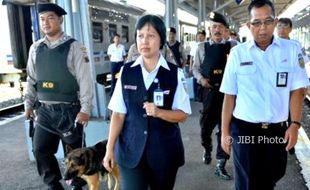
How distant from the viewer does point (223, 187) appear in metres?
3.90

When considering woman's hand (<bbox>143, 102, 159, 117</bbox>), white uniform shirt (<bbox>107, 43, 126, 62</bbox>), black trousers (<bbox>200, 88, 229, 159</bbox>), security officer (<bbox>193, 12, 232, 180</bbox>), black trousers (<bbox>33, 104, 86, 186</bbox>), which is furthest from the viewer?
white uniform shirt (<bbox>107, 43, 126, 62</bbox>)

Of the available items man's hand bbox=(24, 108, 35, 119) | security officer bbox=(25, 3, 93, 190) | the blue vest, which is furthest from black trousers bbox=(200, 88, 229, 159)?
the blue vest

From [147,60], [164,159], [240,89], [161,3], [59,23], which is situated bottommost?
[164,159]

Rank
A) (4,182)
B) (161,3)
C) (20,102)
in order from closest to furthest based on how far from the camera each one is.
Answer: (4,182) → (20,102) → (161,3)

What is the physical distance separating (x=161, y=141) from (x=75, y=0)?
360 centimetres

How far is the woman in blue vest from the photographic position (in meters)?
2.12

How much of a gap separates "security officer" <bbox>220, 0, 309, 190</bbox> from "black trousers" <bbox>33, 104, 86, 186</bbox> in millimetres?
1537

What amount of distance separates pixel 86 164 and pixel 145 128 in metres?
1.46

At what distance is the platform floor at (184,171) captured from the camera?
13.1ft

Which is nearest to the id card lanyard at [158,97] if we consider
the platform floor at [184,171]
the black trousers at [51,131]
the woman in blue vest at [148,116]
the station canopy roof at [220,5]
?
the woman in blue vest at [148,116]

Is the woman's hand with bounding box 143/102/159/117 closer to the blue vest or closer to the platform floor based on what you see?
the blue vest

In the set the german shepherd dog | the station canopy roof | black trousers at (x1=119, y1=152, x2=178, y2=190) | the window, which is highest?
the station canopy roof

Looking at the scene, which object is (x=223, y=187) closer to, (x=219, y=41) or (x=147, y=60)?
(x=219, y=41)

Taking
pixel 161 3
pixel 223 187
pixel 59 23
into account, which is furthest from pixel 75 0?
pixel 161 3
